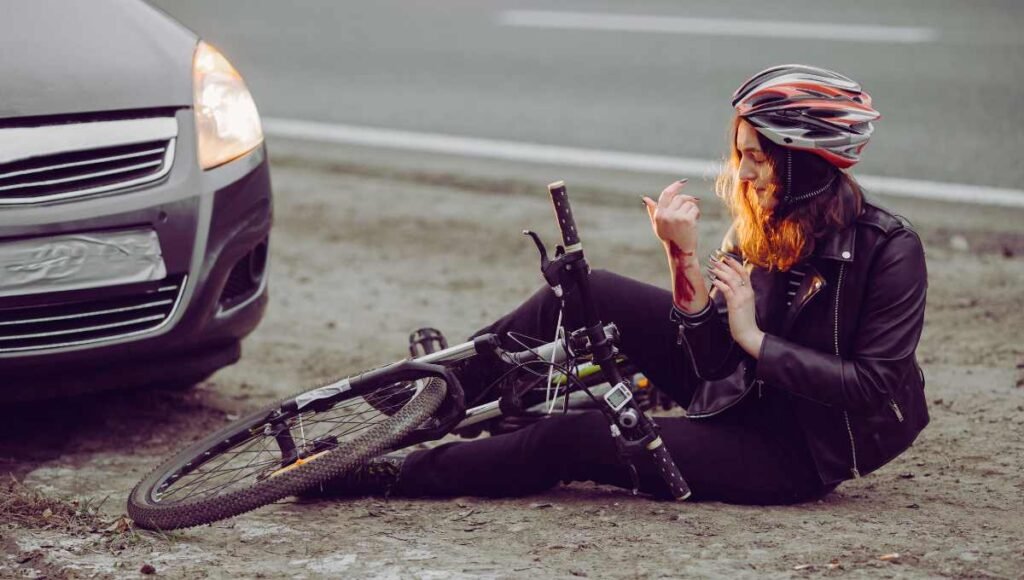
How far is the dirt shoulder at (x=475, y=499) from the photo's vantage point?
11.2 feet

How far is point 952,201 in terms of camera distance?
23.7 ft

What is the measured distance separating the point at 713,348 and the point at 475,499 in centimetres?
80

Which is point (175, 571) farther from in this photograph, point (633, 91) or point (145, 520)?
point (633, 91)

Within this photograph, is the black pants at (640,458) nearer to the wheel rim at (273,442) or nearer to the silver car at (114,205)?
the wheel rim at (273,442)

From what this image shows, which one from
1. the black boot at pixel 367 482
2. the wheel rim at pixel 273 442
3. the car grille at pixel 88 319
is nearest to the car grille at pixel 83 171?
the car grille at pixel 88 319

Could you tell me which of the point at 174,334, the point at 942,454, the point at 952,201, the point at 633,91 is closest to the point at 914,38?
the point at 633,91

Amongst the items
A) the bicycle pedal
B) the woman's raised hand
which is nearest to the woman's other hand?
the woman's raised hand

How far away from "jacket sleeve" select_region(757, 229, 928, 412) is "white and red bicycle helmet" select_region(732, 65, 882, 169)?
0.26 m

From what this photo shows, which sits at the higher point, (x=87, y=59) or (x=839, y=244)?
(x=87, y=59)

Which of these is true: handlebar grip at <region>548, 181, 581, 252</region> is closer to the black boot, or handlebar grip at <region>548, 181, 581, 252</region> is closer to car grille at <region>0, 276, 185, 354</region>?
the black boot

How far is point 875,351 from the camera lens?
11.5ft

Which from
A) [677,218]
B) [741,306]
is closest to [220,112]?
[677,218]

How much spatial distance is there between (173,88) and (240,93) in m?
0.34

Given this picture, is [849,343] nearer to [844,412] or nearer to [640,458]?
[844,412]
